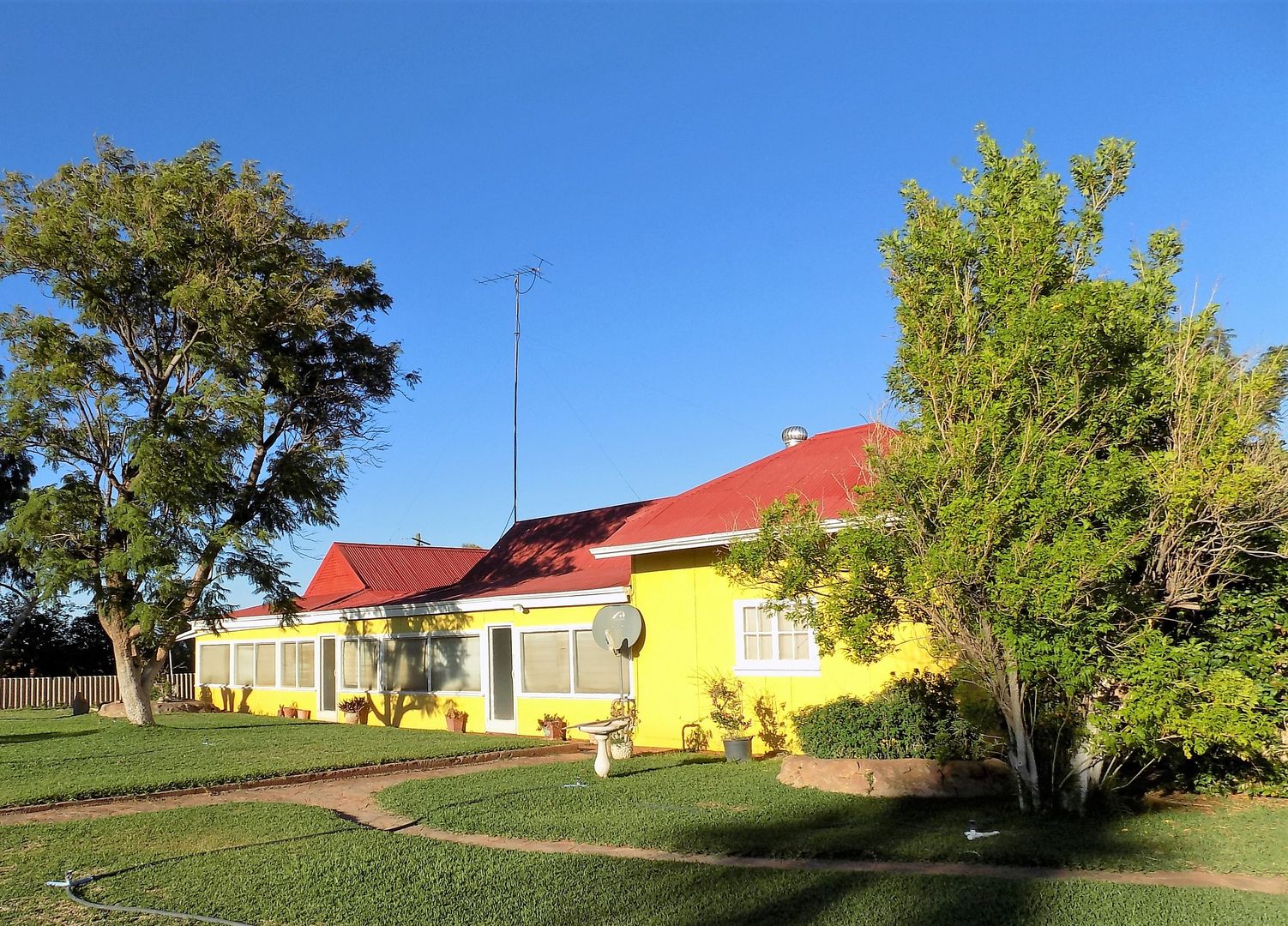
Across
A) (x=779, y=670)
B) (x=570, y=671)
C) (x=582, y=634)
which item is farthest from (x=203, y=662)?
(x=779, y=670)

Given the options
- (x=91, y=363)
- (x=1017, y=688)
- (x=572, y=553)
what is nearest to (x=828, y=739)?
(x=1017, y=688)

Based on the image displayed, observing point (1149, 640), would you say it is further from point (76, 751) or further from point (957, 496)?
point (76, 751)

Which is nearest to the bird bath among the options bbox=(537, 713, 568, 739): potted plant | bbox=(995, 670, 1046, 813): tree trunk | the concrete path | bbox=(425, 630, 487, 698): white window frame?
the concrete path

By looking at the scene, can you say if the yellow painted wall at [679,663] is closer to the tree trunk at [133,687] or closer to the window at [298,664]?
the window at [298,664]

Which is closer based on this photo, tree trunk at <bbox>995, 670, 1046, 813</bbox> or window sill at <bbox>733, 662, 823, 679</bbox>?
tree trunk at <bbox>995, 670, 1046, 813</bbox>

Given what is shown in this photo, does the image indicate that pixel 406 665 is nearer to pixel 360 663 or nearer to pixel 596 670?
pixel 360 663

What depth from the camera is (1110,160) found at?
10047 millimetres

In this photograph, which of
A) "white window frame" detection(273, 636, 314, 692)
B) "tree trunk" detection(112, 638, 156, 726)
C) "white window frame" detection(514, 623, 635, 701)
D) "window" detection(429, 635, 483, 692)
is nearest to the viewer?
"white window frame" detection(514, 623, 635, 701)

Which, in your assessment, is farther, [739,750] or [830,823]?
[739,750]

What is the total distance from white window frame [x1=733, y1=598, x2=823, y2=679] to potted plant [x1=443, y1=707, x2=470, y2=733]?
7.52 meters

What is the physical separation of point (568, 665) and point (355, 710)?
7.41 meters

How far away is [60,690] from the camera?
33.8m

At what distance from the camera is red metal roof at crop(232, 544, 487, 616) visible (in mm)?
30188

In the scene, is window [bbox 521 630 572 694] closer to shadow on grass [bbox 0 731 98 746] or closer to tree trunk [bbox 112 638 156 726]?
tree trunk [bbox 112 638 156 726]
